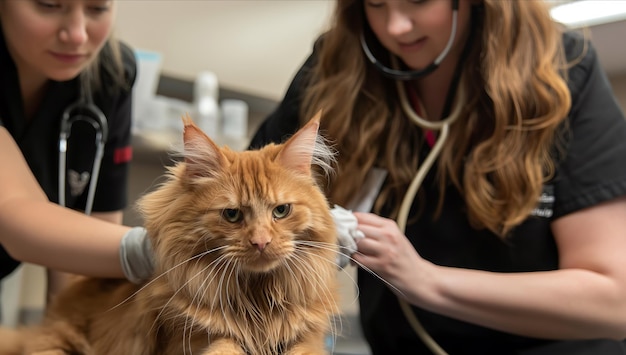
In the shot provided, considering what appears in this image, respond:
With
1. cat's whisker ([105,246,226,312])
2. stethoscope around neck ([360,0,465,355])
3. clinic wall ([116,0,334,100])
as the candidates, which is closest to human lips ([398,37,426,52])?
stethoscope around neck ([360,0,465,355])

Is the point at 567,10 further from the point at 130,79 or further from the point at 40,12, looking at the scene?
the point at 40,12

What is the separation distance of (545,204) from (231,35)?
1471 mm

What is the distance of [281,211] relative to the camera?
80cm

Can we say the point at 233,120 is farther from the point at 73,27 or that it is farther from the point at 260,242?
the point at 260,242

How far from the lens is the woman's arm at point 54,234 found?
2.95 feet

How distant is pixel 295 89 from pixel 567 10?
90 centimetres

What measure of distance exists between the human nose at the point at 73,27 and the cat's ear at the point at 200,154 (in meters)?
0.38

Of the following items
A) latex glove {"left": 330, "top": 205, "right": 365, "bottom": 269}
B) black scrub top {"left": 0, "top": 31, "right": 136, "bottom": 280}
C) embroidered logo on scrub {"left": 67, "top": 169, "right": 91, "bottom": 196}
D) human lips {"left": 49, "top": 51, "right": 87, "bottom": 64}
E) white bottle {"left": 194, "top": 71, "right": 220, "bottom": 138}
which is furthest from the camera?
white bottle {"left": 194, "top": 71, "right": 220, "bottom": 138}

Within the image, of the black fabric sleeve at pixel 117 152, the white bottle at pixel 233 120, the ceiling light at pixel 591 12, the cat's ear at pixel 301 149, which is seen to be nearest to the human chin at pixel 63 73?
the black fabric sleeve at pixel 117 152

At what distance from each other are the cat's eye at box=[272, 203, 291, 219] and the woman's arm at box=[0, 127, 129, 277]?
28cm

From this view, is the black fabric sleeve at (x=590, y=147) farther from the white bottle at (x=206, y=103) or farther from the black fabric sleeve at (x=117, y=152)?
the white bottle at (x=206, y=103)

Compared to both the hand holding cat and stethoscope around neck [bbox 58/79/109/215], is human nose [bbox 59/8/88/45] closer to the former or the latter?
stethoscope around neck [bbox 58/79/109/215]

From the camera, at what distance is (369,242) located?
985 millimetres

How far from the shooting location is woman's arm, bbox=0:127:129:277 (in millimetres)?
898
